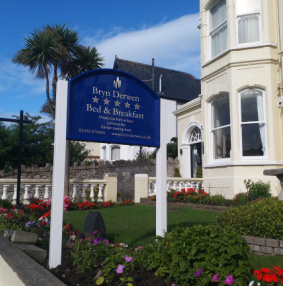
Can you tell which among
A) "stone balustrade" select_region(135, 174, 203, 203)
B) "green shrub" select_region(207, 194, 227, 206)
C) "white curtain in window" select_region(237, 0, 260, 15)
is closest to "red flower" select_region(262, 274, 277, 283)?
"green shrub" select_region(207, 194, 227, 206)

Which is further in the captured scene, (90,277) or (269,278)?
(90,277)

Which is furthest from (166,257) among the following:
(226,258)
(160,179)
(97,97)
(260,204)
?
(260,204)

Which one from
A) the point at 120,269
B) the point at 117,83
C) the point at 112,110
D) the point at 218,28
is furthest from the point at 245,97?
the point at 120,269

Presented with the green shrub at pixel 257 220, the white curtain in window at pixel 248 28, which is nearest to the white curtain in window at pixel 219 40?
the white curtain in window at pixel 248 28

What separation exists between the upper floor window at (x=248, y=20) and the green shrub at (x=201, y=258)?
31.9ft

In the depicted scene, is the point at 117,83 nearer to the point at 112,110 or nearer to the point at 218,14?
the point at 112,110

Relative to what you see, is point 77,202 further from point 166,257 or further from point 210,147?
point 166,257

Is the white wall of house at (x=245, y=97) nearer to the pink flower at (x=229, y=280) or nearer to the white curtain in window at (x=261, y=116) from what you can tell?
the white curtain in window at (x=261, y=116)

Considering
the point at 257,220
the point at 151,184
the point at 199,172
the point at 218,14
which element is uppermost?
the point at 218,14

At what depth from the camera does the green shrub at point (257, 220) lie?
4.43 m

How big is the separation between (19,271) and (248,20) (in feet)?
36.7

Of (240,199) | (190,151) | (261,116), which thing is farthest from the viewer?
(190,151)

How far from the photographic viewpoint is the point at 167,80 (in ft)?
101

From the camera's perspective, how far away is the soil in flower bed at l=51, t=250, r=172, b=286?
110 inches
